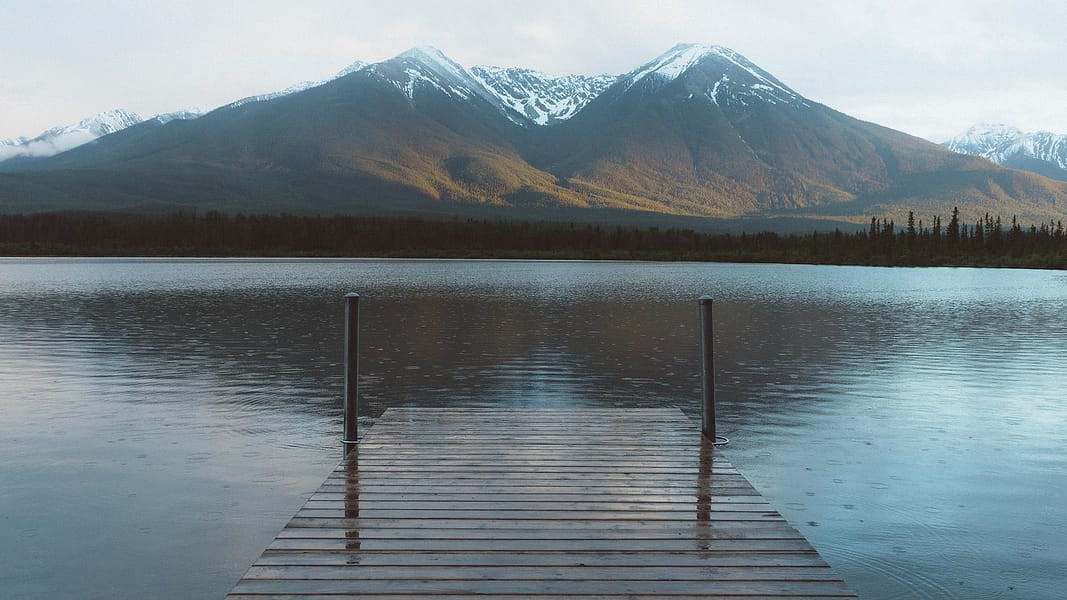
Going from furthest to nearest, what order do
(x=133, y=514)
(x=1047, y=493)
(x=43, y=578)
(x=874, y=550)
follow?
1. (x=1047, y=493)
2. (x=133, y=514)
3. (x=874, y=550)
4. (x=43, y=578)

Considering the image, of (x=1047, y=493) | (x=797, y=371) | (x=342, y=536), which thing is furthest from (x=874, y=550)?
(x=797, y=371)

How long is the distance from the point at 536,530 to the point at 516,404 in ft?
29.0

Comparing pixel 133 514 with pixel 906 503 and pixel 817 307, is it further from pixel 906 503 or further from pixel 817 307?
pixel 817 307

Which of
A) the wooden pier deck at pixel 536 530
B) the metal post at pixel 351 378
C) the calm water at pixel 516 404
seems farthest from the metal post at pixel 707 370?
the metal post at pixel 351 378

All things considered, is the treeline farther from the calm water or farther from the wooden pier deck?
the wooden pier deck

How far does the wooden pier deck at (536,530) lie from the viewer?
612cm

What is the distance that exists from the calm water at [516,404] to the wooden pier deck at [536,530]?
1.04 m

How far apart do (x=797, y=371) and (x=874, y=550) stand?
1292 centimetres

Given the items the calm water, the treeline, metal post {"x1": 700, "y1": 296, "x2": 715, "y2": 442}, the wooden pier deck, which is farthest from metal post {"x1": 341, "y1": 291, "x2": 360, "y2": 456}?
the treeline

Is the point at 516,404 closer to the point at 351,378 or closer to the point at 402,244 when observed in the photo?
the point at 351,378

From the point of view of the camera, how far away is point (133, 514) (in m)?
9.31

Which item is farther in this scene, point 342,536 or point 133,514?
point 133,514

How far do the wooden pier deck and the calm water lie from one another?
1.04m

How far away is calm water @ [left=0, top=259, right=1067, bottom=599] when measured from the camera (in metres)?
8.22
